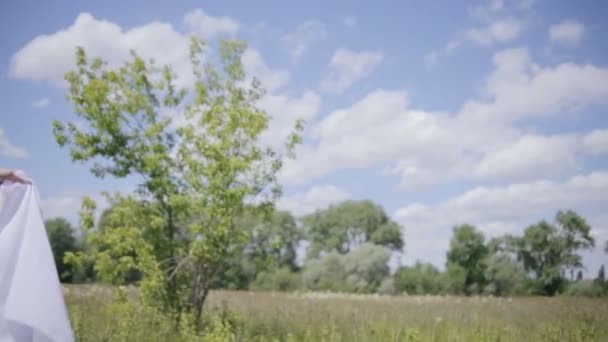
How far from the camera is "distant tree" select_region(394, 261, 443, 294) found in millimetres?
44812

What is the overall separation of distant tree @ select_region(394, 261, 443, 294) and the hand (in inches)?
1672

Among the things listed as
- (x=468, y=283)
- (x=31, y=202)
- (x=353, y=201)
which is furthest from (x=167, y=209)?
(x=353, y=201)

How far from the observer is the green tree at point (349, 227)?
71312 mm

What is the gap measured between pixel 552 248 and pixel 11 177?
6004 cm

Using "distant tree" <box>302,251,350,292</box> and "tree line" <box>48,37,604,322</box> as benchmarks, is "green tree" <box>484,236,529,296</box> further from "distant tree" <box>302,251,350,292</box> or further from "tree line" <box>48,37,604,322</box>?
"tree line" <box>48,37,604,322</box>

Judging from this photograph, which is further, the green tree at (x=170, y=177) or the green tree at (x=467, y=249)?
the green tree at (x=467, y=249)

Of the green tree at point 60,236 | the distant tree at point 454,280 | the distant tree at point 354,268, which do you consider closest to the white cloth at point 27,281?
the distant tree at point 354,268

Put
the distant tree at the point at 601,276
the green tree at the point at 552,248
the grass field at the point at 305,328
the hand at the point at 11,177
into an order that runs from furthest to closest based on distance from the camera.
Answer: the green tree at the point at 552,248 < the distant tree at the point at 601,276 < the grass field at the point at 305,328 < the hand at the point at 11,177

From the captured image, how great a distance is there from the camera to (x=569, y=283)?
51.5m

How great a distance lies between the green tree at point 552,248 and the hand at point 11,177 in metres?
55.1

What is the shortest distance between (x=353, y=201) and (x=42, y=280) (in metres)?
70.7

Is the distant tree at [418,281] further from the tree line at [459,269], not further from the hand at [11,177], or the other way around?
the hand at [11,177]

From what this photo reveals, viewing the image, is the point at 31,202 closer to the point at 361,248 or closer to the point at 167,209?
the point at 167,209

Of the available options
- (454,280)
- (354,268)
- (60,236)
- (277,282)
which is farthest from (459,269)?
(60,236)
